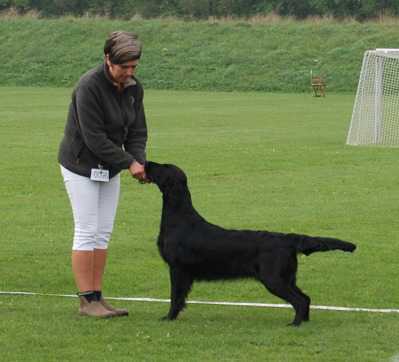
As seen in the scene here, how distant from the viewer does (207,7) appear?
84.4m

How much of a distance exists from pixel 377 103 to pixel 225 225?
548 inches

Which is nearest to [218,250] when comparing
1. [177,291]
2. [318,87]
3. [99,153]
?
[177,291]

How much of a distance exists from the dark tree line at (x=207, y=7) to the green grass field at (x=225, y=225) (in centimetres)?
4904

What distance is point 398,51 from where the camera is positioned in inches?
1062

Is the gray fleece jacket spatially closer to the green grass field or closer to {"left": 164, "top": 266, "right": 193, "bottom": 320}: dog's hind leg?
{"left": 164, "top": 266, "right": 193, "bottom": 320}: dog's hind leg

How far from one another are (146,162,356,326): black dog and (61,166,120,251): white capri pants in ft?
1.35

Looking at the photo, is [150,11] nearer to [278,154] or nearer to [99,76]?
[278,154]

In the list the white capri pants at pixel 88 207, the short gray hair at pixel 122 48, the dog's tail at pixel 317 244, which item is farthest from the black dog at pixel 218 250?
the short gray hair at pixel 122 48

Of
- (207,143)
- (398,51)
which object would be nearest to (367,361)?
(207,143)

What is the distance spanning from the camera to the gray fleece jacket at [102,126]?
327 inches

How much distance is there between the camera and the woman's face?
8133mm

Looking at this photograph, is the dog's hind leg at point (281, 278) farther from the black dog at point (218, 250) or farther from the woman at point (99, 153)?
the woman at point (99, 153)

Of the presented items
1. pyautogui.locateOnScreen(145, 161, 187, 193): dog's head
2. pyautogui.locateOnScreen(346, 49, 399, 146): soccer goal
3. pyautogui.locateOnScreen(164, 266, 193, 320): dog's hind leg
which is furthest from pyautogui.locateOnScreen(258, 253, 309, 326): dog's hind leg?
pyautogui.locateOnScreen(346, 49, 399, 146): soccer goal

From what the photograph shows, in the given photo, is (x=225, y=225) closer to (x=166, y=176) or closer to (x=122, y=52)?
(x=166, y=176)
